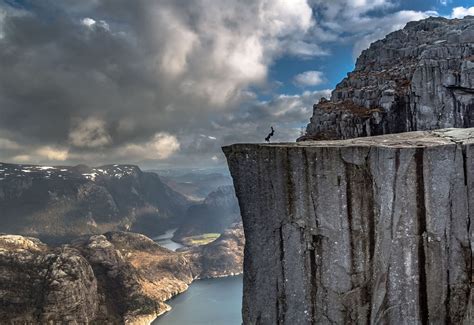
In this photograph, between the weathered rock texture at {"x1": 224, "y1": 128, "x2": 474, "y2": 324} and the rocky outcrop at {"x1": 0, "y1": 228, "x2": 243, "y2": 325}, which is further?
the rocky outcrop at {"x1": 0, "y1": 228, "x2": 243, "y2": 325}

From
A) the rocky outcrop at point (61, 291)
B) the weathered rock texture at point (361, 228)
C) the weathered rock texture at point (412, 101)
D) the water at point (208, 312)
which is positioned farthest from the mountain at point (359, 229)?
the rocky outcrop at point (61, 291)

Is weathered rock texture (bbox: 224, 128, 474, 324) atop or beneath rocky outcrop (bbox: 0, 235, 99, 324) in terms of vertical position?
atop

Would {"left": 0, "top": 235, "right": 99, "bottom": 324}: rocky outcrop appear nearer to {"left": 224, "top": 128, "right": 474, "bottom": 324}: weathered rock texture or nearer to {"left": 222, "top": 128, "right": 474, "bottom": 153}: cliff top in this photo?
{"left": 224, "top": 128, "right": 474, "bottom": 324}: weathered rock texture

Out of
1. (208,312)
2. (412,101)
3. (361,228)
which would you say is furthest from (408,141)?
(208,312)

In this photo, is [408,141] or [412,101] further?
[412,101]

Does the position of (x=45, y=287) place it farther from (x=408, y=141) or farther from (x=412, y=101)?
(x=408, y=141)

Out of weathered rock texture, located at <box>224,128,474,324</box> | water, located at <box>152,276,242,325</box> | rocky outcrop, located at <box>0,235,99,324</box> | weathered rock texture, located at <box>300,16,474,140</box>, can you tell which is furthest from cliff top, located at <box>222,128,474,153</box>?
rocky outcrop, located at <box>0,235,99,324</box>

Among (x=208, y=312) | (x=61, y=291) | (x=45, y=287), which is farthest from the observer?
(x=208, y=312)

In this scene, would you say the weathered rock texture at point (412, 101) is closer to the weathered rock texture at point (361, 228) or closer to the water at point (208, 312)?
the weathered rock texture at point (361, 228)

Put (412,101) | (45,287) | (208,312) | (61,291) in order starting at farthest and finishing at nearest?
(208,312)
(61,291)
(45,287)
(412,101)
